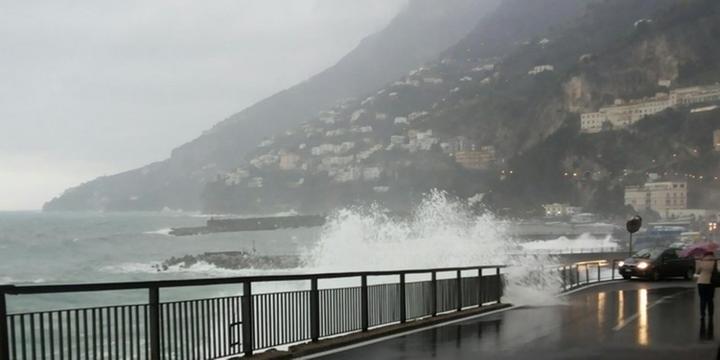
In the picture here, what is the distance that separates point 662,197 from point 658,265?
14889cm

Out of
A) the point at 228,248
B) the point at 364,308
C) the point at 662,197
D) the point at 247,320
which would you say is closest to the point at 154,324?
the point at 247,320

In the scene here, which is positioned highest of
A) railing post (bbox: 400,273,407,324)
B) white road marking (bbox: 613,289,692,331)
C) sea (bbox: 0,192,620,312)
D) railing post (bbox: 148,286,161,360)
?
railing post (bbox: 148,286,161,360)

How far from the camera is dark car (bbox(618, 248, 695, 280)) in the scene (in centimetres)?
3203

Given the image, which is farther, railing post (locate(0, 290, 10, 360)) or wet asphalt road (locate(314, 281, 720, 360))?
wet asphalt road (locate(314, 281, 720, 360))

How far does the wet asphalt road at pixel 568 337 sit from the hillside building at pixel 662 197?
162 m

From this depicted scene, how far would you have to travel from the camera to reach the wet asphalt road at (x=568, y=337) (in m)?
10.6

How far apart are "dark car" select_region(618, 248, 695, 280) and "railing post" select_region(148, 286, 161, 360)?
2835 centimetres

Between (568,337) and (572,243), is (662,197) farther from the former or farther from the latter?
(568,337)

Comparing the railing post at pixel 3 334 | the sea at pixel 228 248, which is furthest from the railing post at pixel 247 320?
the sea at pixel 228 248

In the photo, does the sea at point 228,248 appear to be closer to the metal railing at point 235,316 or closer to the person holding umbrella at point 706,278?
the person holding umbrella at point 706,278

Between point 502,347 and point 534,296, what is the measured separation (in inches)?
438

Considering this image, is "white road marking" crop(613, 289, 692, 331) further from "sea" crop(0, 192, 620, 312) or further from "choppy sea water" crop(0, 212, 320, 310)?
"choppy sea water" crop(0, 212, 320, 310)

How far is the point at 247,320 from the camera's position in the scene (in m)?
9.52

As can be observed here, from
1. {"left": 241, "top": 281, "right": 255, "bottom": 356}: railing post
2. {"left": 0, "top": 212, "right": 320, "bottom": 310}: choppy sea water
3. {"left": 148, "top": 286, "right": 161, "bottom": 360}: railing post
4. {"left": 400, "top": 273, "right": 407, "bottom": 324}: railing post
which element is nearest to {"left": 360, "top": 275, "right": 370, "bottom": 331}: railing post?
{"left": 400, "top": 273, "right": 407, "bottom": 324}: railing post
